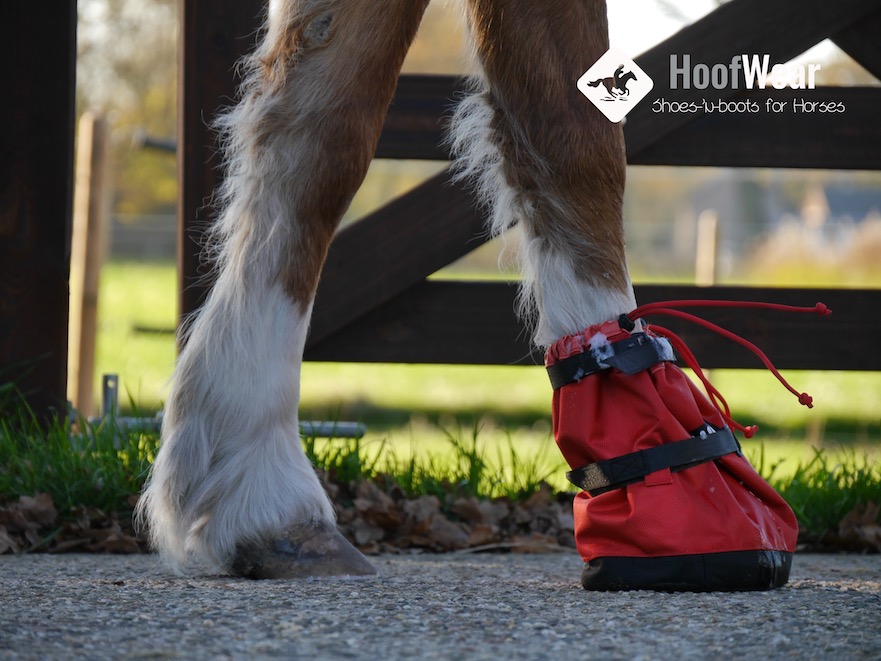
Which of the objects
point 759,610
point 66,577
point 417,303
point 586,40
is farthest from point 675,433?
point 417,303

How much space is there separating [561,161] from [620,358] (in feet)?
1.18

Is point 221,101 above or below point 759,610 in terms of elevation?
above

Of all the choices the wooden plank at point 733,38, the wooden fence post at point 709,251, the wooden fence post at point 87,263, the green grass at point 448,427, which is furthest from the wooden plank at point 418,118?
the wooden fence post at point 709,251

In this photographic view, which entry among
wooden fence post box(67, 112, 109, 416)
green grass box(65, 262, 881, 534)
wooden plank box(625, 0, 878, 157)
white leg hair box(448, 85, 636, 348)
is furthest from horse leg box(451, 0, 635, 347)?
wooden fence post box(67, 112, 109, 416)

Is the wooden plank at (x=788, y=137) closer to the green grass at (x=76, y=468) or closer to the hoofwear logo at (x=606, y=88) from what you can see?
the hoofwear logo at (x=606, y=88)

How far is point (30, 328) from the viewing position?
3.05 m

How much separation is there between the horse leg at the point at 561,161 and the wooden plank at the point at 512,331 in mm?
1216

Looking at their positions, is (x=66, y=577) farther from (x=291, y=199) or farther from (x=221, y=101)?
(x=221, y=101)

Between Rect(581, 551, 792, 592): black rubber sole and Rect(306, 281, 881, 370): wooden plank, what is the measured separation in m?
1.38

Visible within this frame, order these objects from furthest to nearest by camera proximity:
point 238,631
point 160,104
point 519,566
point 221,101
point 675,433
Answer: point 160,104 < point 221,101 < point 519,566 < point 675,433 < point 238,631

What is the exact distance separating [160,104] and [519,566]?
29.3 m

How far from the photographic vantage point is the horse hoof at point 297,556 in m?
1.91

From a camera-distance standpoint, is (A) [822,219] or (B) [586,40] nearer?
(B) [586,40]

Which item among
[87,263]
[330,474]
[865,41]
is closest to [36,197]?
[330,474]
